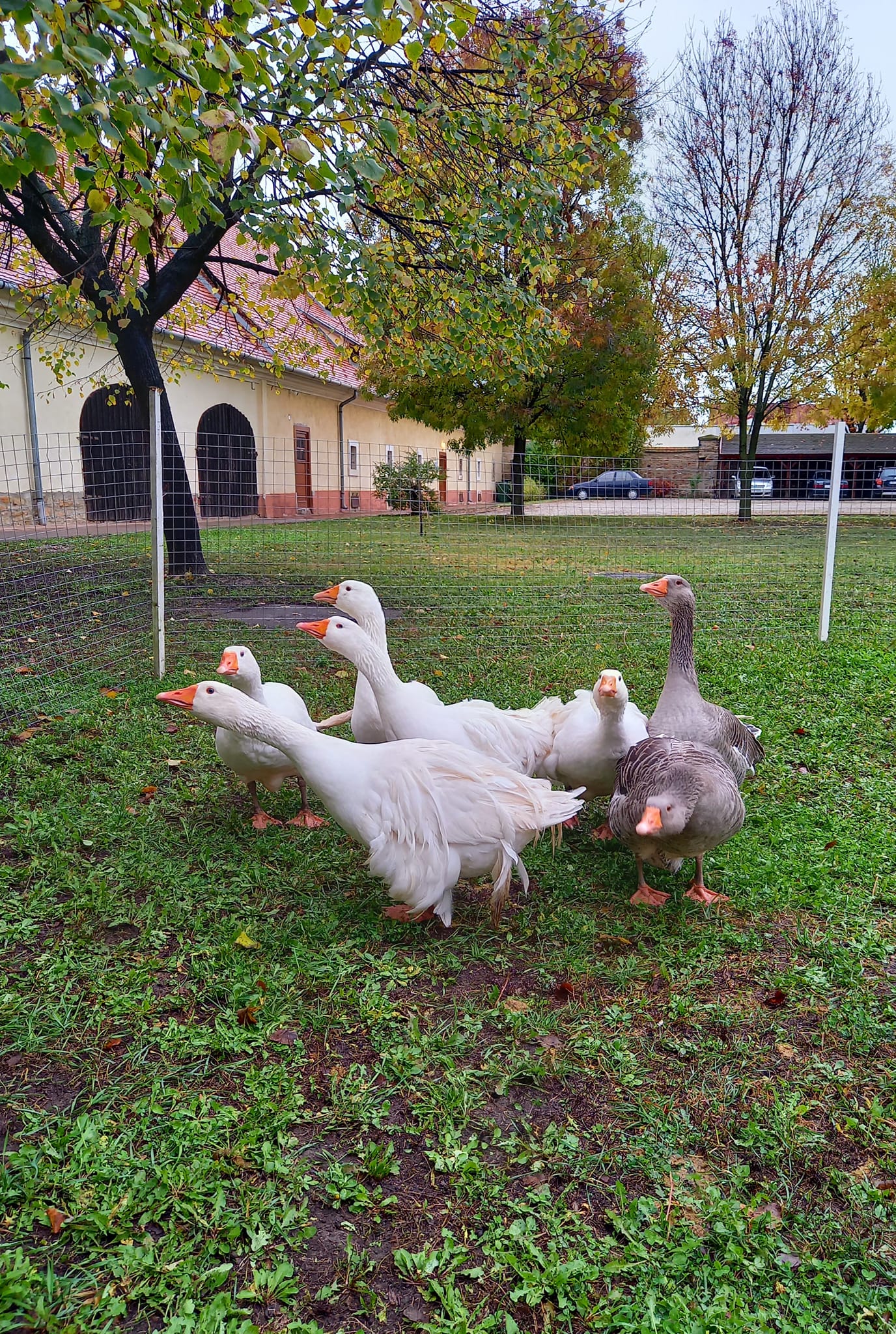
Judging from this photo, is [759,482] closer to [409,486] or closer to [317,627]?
[409,486]

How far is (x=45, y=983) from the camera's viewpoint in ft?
9.12

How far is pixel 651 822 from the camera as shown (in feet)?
9.61

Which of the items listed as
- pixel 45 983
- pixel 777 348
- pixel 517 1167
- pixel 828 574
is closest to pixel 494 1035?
pixel 517 1167

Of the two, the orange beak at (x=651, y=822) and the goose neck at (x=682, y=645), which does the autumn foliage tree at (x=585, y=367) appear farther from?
the orange beak at (x=651, y=822)

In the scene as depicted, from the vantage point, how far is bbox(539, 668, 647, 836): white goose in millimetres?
3791

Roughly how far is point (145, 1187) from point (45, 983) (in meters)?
1.02

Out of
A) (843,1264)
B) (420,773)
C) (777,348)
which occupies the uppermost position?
(777,348)

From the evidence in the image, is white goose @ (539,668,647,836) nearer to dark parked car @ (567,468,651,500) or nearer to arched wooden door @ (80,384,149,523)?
dark parked car @ (567,468,651,500)

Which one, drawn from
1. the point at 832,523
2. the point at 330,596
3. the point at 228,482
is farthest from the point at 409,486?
the point at 330,596

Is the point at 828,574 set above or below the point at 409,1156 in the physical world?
above

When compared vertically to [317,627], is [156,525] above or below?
above

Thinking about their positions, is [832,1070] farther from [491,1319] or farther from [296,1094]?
[296,1094]

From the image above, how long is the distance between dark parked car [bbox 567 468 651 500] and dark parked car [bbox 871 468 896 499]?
4.05m

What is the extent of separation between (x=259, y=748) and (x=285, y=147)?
2680 millimetres
